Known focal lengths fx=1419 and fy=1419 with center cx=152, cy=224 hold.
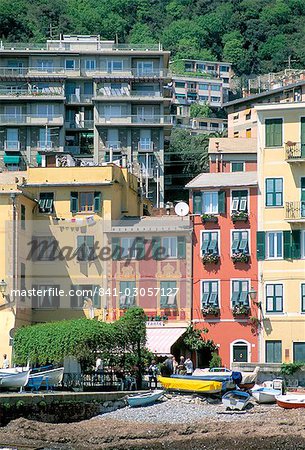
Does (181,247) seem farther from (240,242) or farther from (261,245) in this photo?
(261,245)

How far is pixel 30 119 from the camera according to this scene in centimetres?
12638

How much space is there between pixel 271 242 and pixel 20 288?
1349cm

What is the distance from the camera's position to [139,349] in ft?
218

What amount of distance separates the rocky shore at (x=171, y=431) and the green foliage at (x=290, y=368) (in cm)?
762

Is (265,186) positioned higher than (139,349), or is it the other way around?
(265,186)

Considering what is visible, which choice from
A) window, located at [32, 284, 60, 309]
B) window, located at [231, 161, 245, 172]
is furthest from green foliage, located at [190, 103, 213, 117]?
window, located at [32, 284, 60, 309]

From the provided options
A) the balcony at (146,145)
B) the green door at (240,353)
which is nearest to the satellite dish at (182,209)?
the green door at (240,353)

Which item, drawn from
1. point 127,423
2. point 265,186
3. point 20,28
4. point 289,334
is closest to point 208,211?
point 265,186

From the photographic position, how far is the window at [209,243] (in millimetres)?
73938

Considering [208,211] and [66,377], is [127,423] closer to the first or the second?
[66,377]

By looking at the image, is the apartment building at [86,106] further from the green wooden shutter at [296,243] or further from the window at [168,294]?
the green wooden shutter at [296,243]

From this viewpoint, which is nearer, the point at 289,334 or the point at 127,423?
the point at 127,423

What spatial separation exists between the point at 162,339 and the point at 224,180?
9516 millimetres

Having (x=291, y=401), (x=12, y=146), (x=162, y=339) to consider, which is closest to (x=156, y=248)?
(x=162, y=339)
